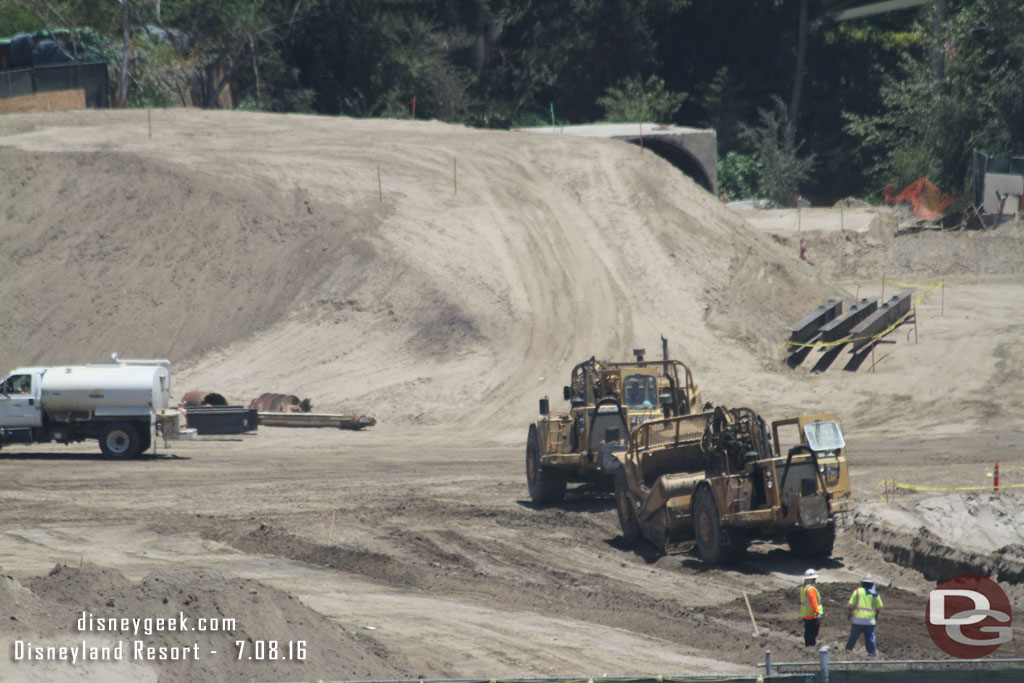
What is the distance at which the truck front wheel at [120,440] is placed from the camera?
25.4 m

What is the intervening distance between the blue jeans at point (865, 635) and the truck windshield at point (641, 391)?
775cm

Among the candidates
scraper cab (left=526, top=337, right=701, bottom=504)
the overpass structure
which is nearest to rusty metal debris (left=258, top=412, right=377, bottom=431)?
scraper cab (left=526, top=337, right=701, bottom=504)

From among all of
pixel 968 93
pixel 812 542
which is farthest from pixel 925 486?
pixel 968 93

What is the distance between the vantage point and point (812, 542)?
16.4 metres

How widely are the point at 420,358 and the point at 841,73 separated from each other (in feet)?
134

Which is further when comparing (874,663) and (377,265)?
(377,265)

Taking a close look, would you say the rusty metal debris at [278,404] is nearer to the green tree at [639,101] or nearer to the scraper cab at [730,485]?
the scraper cab at [730,485]

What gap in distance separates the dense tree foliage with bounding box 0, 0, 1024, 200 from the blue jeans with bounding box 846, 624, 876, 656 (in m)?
38.7

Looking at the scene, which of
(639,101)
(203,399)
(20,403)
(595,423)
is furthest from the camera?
(639,101)

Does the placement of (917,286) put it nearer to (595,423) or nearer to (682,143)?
(682,143)

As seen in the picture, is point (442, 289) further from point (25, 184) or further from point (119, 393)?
point (25, 184)

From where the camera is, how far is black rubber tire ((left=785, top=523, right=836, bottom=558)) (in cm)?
1620

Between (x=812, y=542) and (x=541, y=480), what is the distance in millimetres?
5035

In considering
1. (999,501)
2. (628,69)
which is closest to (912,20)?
(628,69)
